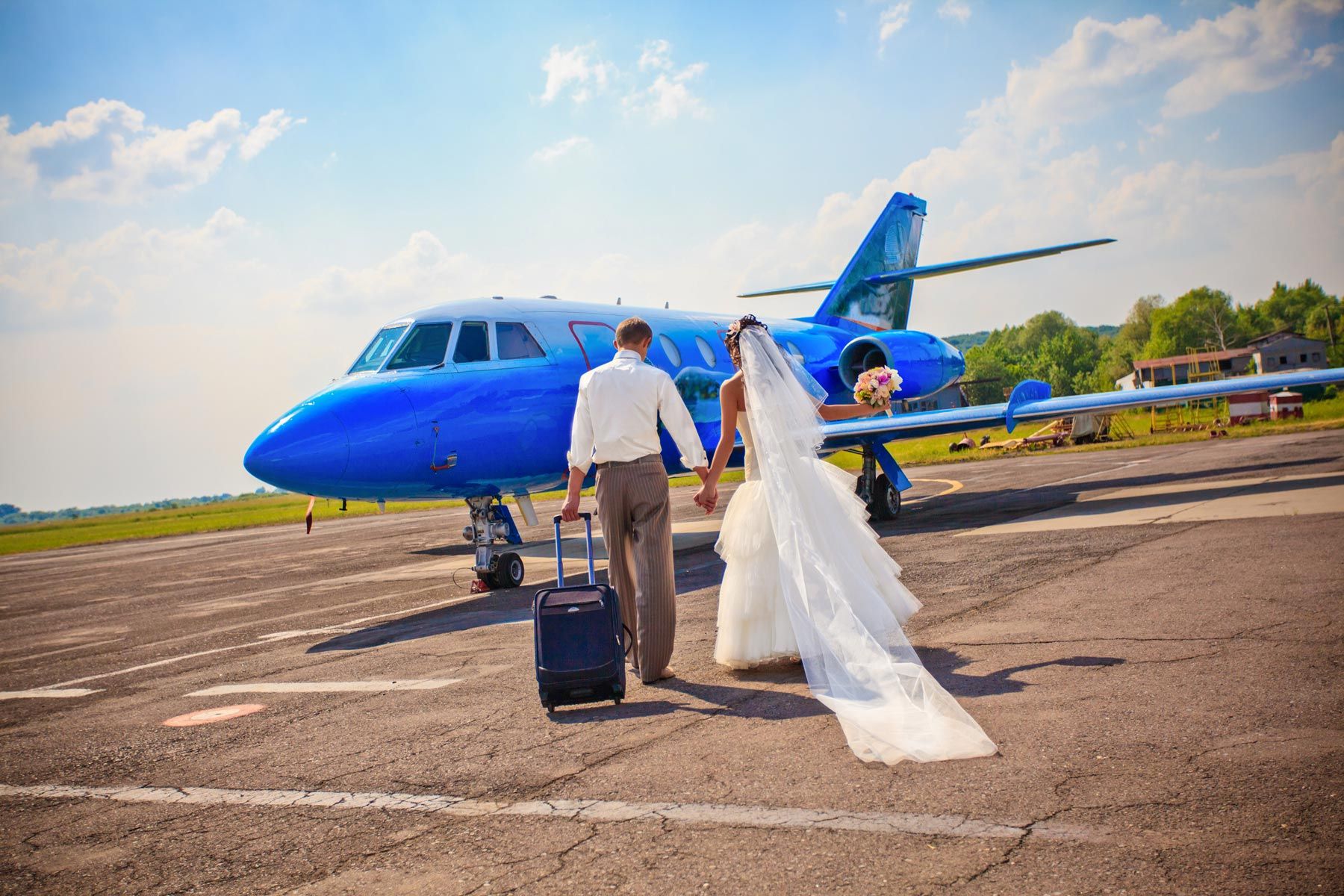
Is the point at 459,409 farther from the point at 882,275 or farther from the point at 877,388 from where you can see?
the point at 882,275

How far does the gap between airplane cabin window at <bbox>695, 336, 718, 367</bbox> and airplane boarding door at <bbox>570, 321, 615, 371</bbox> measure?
7.64ft

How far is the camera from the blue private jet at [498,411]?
10.1 m

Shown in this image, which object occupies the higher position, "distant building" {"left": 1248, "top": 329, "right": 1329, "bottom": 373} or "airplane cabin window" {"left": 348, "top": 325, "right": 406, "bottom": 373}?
"distant building" {"left": 1248, "top": 329, "right": 1329, "bottom": 373}

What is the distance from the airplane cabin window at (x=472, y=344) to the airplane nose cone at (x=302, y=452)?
1951 millimetres

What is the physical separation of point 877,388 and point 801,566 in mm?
2991

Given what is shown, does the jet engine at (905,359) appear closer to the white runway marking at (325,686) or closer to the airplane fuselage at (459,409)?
the airplane fuselage at (459,409)

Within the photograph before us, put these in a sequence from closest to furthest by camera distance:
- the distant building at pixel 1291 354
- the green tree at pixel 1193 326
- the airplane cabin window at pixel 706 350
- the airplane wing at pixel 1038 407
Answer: the airplane wing at pixel 1038 407
the airplane cabin window at pixel 706 350
the distant building at pixel 1291 354
the green tree at pixel 1193 326

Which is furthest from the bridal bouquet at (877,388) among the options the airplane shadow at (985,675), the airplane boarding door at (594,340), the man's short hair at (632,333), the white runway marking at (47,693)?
the white runway marking at (47,693)

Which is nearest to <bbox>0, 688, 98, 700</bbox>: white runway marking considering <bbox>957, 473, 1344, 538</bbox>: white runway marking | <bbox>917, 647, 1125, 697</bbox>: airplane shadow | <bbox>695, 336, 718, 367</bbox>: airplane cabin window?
<bbox>917, 647, 1125, 697</bbox>: airplane shadow

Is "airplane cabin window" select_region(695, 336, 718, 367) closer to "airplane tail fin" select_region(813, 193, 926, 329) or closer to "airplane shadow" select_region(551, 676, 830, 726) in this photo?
"airplane tail fin" select_region(813, 193, 926, 329)

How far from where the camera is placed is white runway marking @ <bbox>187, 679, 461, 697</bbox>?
6.68m

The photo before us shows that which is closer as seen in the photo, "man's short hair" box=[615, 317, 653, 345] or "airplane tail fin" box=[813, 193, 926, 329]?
"man's short hair" box=[615, 317, 653, 345]

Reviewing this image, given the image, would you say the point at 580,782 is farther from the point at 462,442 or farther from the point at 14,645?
the point at 14,645

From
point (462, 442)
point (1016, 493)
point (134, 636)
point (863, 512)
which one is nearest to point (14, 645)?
point (134, 636)
